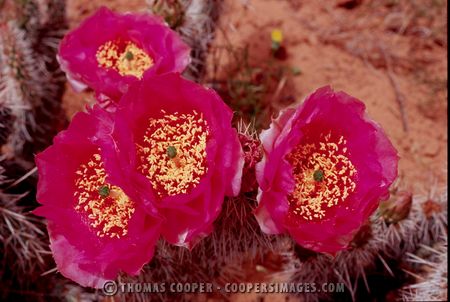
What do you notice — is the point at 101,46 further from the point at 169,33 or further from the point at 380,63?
the point at 380,63

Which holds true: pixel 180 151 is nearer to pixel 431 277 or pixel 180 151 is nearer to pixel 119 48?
pixel 119 48

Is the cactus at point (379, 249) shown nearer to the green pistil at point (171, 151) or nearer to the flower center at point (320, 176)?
the flower center at point (320, 176)

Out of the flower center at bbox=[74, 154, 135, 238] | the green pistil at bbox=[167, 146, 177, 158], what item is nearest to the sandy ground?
the flower center at bbox=[74, 154, 135, 238]

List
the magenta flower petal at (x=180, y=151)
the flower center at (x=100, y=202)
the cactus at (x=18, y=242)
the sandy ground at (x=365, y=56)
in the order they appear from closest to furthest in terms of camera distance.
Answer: the magenta flower petal at (x=180, y=151), the flower center at (x=100, y=202), the cactus at (x=18, y=242), the sandy ground at (x=365, y=56)

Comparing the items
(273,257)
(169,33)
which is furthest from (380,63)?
(169,33)

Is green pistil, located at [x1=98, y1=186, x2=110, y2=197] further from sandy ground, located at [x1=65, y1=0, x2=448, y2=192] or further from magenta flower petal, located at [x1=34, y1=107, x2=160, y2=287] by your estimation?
sandy ground, located at [x1=65, y1=0, x2=448, y2=192]

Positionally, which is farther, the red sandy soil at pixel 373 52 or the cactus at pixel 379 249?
the red sandy soil at pixel 373 52

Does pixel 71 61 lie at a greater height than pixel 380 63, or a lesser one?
greater

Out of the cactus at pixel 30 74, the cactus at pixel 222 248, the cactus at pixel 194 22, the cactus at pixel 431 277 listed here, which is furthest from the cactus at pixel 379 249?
the cactus at pixel 30 74
